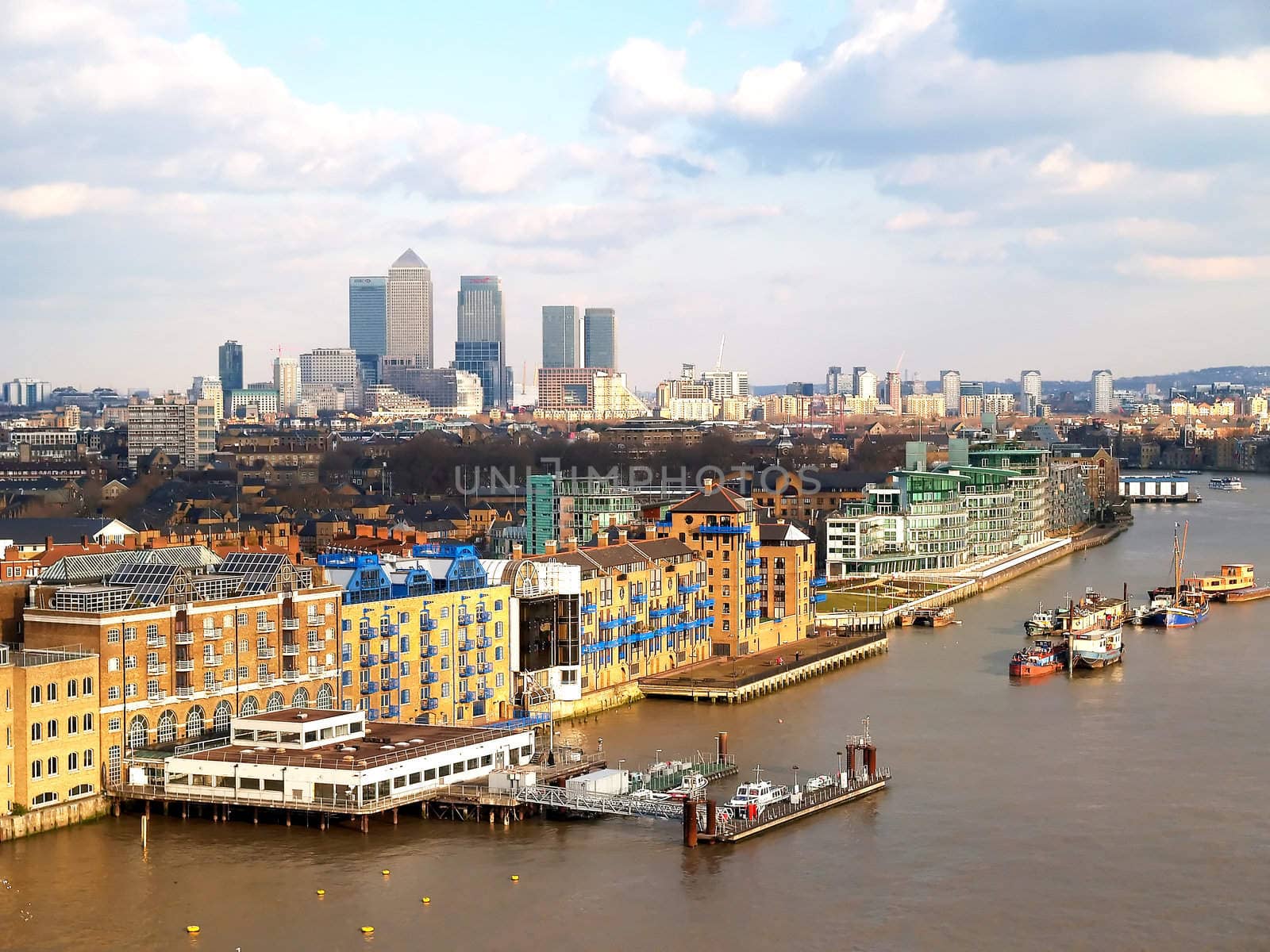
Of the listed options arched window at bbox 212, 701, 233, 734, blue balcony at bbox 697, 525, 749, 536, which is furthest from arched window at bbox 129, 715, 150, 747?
blue balcony at bbox 697, 525, 749, 536

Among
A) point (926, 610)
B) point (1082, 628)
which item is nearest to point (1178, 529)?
point (926, 610)

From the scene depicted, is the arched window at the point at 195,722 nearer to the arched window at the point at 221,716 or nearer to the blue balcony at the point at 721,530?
the arched window at the point at 221,716

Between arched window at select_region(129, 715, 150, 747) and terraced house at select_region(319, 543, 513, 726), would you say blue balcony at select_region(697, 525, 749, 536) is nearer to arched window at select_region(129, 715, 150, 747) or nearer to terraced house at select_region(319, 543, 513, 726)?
terraced house at select_region(319, 543, 513, 726)

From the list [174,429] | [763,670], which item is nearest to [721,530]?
[763,670]

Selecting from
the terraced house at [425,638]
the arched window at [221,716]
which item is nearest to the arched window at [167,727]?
the arched window at [221,716]

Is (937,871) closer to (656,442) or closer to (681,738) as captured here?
(681,738)
